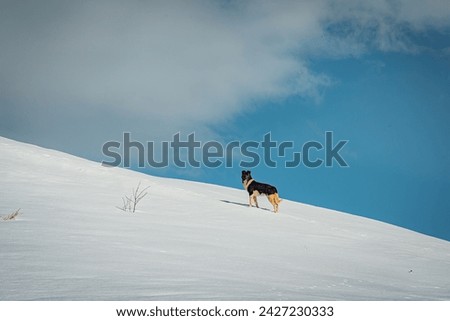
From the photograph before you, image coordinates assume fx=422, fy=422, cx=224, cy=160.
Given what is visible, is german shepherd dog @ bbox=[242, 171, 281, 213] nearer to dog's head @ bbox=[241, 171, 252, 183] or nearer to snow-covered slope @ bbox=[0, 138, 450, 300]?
dog's head @ bbox=[241, 171, 252, 183]

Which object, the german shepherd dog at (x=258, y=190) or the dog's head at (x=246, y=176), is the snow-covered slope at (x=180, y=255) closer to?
the german shepherd dog at (x=258, y=190)

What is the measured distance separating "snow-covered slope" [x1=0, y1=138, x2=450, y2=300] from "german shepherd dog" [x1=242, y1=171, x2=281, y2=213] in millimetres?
1283

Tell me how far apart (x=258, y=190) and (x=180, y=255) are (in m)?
7.81

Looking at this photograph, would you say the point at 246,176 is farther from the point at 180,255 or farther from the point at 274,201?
the point at 180,255

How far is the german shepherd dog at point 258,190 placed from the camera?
464 inches

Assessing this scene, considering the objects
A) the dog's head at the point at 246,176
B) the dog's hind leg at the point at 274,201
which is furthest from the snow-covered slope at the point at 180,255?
the dog's head at the point at 246,176

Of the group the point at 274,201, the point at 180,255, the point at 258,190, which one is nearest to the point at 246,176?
the point at 258,190

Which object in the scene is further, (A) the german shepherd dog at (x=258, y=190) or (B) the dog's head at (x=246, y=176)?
(B) the dog's head at (x=246, y=176)

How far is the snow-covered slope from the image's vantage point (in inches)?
119

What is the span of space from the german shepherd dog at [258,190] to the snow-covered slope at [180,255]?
1.28 meters

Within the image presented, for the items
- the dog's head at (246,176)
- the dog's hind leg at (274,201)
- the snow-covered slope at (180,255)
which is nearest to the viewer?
the snow-covered slope at (180,255)

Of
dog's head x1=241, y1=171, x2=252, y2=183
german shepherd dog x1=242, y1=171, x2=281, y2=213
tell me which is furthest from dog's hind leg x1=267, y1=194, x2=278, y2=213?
dog's head x1=241, y1=171, x2=252, y2=183

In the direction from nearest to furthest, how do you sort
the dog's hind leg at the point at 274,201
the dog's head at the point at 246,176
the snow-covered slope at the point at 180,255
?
the snow-covered slope at the point at 180,255 < the dog's hind leg at the point at 274,201 < the dog's head at the point at 246,176
